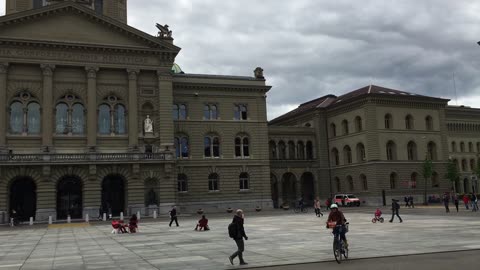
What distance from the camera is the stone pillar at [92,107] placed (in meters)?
57.1

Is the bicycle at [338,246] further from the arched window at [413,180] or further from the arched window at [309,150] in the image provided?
the arched window at [309,150]

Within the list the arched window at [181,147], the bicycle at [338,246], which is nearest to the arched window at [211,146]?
the arched window at [181,147]

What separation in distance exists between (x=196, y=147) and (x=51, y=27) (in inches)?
928

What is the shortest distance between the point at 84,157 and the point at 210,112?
65.8 feet

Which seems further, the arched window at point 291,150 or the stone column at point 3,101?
the arched window at point 291,150

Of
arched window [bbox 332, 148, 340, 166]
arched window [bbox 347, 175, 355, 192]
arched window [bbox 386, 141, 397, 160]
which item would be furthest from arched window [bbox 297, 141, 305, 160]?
arched window [bbox 386, 141, 397, 160]

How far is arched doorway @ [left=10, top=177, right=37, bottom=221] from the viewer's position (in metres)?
55.1

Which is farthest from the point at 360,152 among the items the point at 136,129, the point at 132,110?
the point at 132,110

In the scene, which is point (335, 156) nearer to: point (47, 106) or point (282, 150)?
point (282, 150)

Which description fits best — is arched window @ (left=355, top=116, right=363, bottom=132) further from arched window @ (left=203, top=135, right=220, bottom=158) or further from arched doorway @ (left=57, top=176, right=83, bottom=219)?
arched doorway @ (left=57, top=176, right=83, bottom=219)

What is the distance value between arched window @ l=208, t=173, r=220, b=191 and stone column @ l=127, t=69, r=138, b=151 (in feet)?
43.9

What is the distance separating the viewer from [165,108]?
60812mm

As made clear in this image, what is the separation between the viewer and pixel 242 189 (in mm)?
69375

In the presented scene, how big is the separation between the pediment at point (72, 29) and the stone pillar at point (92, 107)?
342 cm
